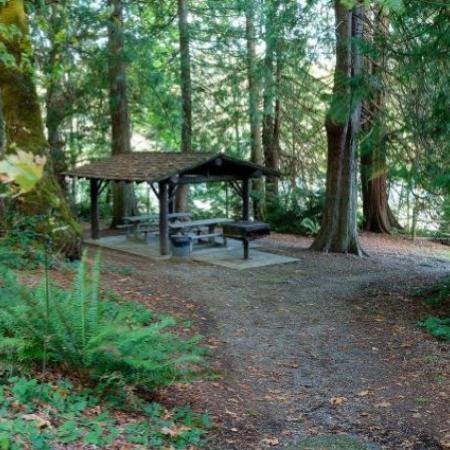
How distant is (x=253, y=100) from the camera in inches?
658

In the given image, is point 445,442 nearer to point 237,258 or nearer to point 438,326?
point 438,326

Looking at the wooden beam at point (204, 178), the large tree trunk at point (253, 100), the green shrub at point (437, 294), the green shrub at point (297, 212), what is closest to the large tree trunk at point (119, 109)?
the large tree trunk at point (253, 100)

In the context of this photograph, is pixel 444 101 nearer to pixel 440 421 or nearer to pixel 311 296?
pixel 311 296

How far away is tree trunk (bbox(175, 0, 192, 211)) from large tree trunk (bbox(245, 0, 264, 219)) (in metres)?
1.79

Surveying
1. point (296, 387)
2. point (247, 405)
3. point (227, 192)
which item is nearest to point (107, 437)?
point (247, 405)

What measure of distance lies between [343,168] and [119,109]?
745 centimetres

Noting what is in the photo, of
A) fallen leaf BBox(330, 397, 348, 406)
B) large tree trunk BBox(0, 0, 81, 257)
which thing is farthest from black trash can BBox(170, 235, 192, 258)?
fallen leaf BBox(330, 397, 348, 406)

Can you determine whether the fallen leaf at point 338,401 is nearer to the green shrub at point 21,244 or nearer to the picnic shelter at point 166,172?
the green shrub at point 21,244

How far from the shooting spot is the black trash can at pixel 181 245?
12984 mm

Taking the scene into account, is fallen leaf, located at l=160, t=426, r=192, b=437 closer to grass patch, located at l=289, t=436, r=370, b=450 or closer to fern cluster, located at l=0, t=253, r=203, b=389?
fern cluster, located at l=0, t=253, r=203, b=389

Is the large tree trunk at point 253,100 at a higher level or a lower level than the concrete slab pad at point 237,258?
higher

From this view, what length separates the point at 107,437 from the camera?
139 inches

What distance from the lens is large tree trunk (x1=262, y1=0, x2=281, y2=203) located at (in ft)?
43.1

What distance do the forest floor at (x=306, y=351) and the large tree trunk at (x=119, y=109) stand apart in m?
6.13
